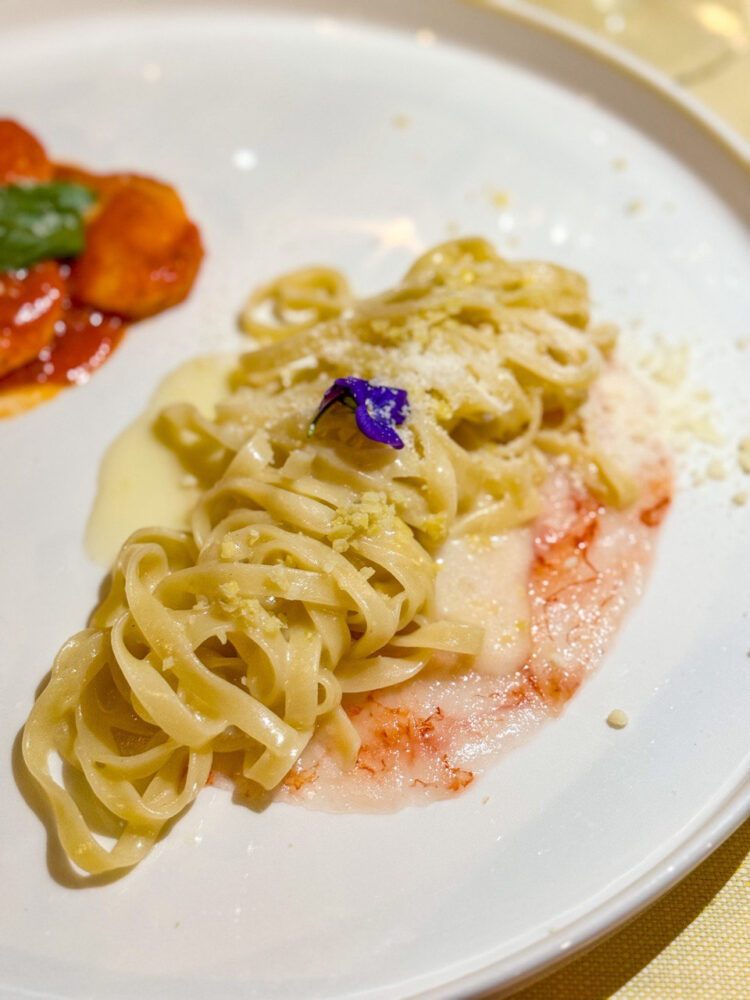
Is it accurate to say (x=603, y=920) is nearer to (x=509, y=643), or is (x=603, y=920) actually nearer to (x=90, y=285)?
(x=509, y=643)

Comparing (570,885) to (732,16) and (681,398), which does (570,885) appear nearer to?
(681,398)

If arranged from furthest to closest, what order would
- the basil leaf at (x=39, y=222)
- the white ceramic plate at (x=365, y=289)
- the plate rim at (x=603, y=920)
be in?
the basil leaf at (x=39, y=222) → the white ceramic plate at (x=365, y=289) → the plate rim at (x=603, y=920)

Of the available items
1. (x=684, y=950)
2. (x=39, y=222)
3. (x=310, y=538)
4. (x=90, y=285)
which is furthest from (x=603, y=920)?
(x=39, y=222)

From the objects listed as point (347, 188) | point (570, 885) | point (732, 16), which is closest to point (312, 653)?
point (570, 885)

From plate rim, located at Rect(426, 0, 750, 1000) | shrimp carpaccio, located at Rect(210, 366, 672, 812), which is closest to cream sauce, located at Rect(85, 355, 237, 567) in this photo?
shrimp carpaccio, located at Rect(210, 366, 672, 812)

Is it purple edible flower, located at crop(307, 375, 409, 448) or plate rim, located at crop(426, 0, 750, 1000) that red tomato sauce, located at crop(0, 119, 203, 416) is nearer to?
purple edible flower, located at crop(307, 375, 409, 448)

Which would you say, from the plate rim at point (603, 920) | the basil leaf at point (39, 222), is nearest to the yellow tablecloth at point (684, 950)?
the plate rim at point (603, 920)

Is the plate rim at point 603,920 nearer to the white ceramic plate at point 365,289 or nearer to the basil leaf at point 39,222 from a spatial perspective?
the white ceramic plate at point 365,289

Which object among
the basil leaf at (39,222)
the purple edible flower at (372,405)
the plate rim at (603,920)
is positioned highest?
the purple edible flower at (372,405)
